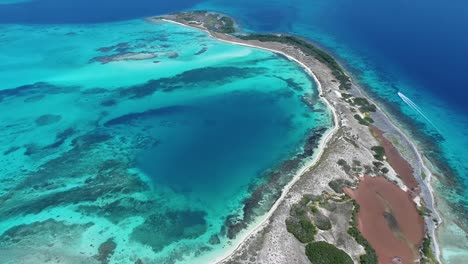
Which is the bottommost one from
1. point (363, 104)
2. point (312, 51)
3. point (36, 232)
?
point (36, 232)

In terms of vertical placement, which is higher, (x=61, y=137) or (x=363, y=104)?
(x=363, y=104)

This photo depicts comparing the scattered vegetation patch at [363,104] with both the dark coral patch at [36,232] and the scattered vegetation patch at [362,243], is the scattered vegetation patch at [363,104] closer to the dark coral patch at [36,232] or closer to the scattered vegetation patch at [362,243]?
the scattered vegetation patch at [362,243]

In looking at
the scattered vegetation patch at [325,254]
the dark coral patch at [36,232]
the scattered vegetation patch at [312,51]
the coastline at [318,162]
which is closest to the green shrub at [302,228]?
the scattered vegetation patch at [325,254]

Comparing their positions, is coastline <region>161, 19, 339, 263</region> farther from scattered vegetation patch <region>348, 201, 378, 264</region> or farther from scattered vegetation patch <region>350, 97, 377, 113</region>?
scattered vegetation patch <region>348, 201, 378, 264</region>

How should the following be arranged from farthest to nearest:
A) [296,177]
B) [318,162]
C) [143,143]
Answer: [143,143] < [318,162] < [296,177]

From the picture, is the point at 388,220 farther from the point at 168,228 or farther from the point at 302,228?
the point at 168,228

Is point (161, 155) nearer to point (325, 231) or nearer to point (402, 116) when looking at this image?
point (325, 231)

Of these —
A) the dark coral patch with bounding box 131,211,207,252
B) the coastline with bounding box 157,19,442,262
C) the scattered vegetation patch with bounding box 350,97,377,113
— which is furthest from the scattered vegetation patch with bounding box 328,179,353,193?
the scattered vegetation patch with bounding box 350,97,377,113

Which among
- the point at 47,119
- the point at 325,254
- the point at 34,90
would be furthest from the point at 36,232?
the point at 34,90
